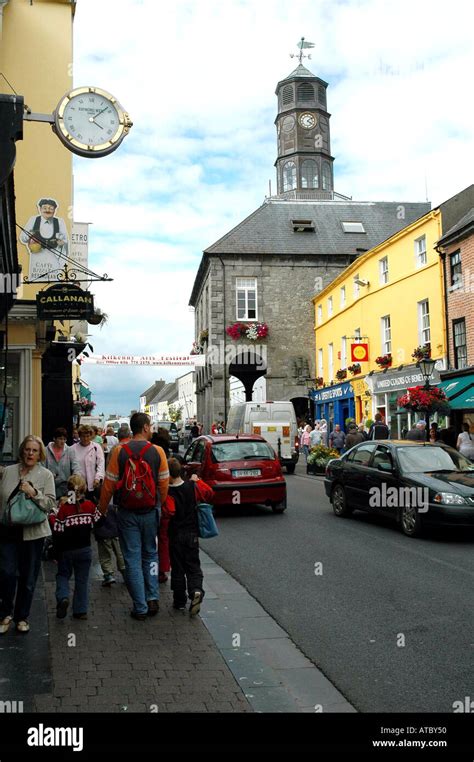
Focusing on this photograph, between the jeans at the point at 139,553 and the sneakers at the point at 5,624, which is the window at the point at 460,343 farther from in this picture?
the sneakers at the point at 5,624

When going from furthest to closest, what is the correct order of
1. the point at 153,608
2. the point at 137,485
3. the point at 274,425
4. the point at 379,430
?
the point at 274,425, the point at 379,430, the point at 153,608, the point at 137,485

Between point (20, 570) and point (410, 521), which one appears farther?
point (410, 521)

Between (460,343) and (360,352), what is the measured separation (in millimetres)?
8667

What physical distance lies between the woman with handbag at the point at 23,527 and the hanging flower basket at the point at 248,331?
39.4m

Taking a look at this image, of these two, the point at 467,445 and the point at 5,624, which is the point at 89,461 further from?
the point at 467,445

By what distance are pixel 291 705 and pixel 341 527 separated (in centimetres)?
766

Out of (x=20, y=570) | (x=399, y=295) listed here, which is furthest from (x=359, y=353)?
(x=20, y=570)

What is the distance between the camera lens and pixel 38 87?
1780 centimetres

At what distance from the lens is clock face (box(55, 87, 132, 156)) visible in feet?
23.3

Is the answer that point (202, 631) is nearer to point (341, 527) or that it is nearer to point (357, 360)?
point (341, 527)

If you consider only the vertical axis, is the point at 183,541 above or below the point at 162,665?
above

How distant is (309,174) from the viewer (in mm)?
67250

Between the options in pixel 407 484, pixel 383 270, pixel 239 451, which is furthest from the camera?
pixel 383 270
